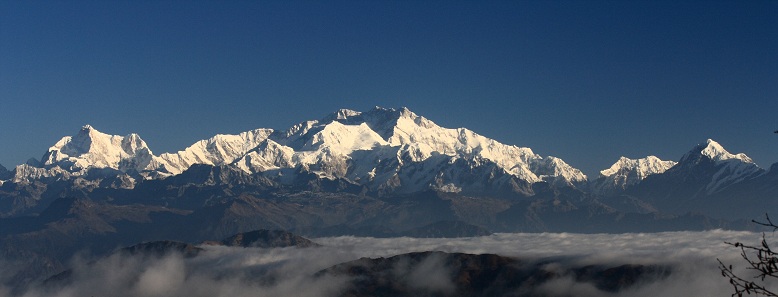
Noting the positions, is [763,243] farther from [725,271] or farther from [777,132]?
[777,132]

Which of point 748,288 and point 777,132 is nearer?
Result: point 748,288

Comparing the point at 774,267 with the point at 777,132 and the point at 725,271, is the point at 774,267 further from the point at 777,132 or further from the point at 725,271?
the point at 777,132

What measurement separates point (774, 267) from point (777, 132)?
14.9 ft

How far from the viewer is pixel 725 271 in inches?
1016

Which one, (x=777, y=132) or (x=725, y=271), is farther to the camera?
(x=777, y=132)

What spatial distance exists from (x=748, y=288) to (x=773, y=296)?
1.72 meters

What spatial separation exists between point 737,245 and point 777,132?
3683 mm

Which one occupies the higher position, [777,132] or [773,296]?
[777,132]

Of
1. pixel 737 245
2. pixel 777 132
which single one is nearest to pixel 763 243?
pixel 737 245

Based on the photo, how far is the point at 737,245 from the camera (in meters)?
26.6

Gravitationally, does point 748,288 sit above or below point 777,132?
below

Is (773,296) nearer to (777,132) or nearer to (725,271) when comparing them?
(725,271)

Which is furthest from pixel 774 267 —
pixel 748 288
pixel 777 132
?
pixel 777 132

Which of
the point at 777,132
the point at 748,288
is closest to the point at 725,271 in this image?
the point at 748,288
